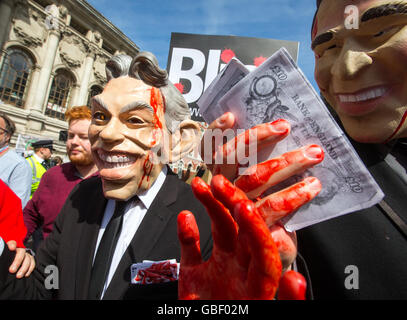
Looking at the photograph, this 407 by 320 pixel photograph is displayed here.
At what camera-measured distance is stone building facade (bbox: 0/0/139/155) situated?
42.0 feet

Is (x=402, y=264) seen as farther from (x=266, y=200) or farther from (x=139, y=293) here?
(x=139, y=293)

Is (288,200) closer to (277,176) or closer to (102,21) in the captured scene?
(277,176)

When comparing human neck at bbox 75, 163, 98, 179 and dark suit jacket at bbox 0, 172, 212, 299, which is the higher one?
human neck at bbox 75, 163, 98, 179

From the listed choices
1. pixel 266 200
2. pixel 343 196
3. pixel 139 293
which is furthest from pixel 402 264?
pixel 139 293

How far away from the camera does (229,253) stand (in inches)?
26.7

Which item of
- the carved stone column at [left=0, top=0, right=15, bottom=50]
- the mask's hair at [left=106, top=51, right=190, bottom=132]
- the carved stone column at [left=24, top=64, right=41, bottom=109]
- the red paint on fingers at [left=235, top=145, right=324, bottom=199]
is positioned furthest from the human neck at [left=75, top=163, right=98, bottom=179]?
the carved stone column at [left=0, top=0, right=15, bottom=50]

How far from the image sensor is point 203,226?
1299 millimetres

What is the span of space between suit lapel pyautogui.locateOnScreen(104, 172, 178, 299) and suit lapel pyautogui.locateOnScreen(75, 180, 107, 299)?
18 cm

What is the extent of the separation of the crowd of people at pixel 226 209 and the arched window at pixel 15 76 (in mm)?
16241

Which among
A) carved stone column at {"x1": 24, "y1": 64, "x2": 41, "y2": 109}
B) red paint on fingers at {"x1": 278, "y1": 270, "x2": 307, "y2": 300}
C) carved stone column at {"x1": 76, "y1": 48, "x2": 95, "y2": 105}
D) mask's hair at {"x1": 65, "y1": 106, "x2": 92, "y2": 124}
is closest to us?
red paint on fingers at {"x1": 278, "y1": 270, "x2": 307, "y2": 300}

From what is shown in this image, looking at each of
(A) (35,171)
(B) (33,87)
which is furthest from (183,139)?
(B) (33,87)

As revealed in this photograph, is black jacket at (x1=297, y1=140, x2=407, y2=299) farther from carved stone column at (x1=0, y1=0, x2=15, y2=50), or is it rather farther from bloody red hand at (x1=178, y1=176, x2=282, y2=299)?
carved stone column at (x1=0, y1=0, x2=15, y2=50)

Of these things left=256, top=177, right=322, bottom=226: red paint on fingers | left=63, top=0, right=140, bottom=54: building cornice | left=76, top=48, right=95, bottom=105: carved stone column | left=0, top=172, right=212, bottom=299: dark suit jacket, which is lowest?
left=0, top=172, right=212, bottom=299: dark suit jacket

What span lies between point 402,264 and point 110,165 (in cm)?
144
